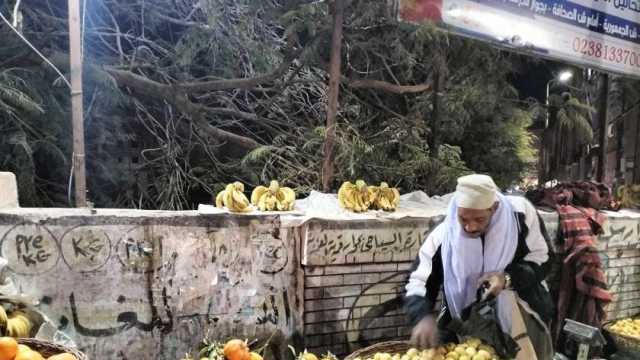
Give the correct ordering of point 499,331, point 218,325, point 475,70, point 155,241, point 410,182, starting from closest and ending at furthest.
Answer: point 499,331 < point 155,241 < point 218,325 < point 410,182 < point 475,70

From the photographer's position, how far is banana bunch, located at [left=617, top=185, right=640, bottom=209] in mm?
6371

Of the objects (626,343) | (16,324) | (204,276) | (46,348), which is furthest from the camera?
(626,343)

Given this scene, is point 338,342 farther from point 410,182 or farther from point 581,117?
point 581,117

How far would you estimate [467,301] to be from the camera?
121 inches

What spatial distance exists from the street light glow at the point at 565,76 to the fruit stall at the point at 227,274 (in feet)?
19.2

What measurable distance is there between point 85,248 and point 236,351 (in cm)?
116

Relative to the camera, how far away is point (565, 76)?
887cm

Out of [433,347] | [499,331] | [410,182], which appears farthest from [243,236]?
[410,182]

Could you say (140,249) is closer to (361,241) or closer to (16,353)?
(16,353)

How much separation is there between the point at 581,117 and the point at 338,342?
6.46m

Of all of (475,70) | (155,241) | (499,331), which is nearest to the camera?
(499,331)

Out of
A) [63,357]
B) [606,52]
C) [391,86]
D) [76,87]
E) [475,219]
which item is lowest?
[63,357]

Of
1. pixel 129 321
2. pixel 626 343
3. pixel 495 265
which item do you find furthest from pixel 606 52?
pixel 129 321

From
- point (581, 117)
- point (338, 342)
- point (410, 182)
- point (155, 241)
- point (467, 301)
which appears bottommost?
point (338, 342)
